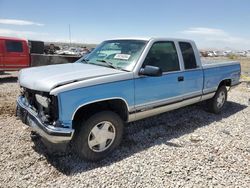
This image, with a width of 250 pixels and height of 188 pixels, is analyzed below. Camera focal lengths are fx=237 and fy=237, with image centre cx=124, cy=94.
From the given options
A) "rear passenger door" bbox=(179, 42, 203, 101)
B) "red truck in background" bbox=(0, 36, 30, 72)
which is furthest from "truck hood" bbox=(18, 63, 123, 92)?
"red truck in background" bbox=(0, 36, 30, 72)

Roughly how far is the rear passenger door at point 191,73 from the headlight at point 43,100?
2837 millimetres

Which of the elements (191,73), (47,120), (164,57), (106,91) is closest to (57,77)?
(47,120)

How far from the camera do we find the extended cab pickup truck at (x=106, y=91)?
3.24 m

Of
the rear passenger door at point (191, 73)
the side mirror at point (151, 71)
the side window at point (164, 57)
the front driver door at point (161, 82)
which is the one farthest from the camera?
the rear passenger door at point (191, 73)

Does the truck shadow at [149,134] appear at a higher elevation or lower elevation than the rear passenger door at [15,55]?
lower

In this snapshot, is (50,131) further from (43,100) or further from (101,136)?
(101,136)

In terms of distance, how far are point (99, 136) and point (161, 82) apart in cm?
154

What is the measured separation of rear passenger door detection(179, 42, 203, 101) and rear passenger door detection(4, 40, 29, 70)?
8.98 metres

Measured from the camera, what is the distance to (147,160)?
3.80 meters

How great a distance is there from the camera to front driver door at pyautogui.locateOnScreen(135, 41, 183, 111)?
405 cm

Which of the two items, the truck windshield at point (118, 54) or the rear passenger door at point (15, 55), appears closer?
the truck windshield at point (118, 54)

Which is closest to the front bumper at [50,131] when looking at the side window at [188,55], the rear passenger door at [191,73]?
the rear passenger door at [191,73]

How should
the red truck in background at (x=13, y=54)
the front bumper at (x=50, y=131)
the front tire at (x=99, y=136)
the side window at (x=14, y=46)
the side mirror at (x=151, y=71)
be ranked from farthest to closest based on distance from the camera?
the side window at (x=14, y=46)
the red truck in background at (x=13, y=54)
the side mirror at (x=151, y=71)
the front tire at (x=99, y=136)
the front bumper at (x=50, y=131)

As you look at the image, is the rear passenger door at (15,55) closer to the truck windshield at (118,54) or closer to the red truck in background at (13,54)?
the red truck in background at (13,54)
